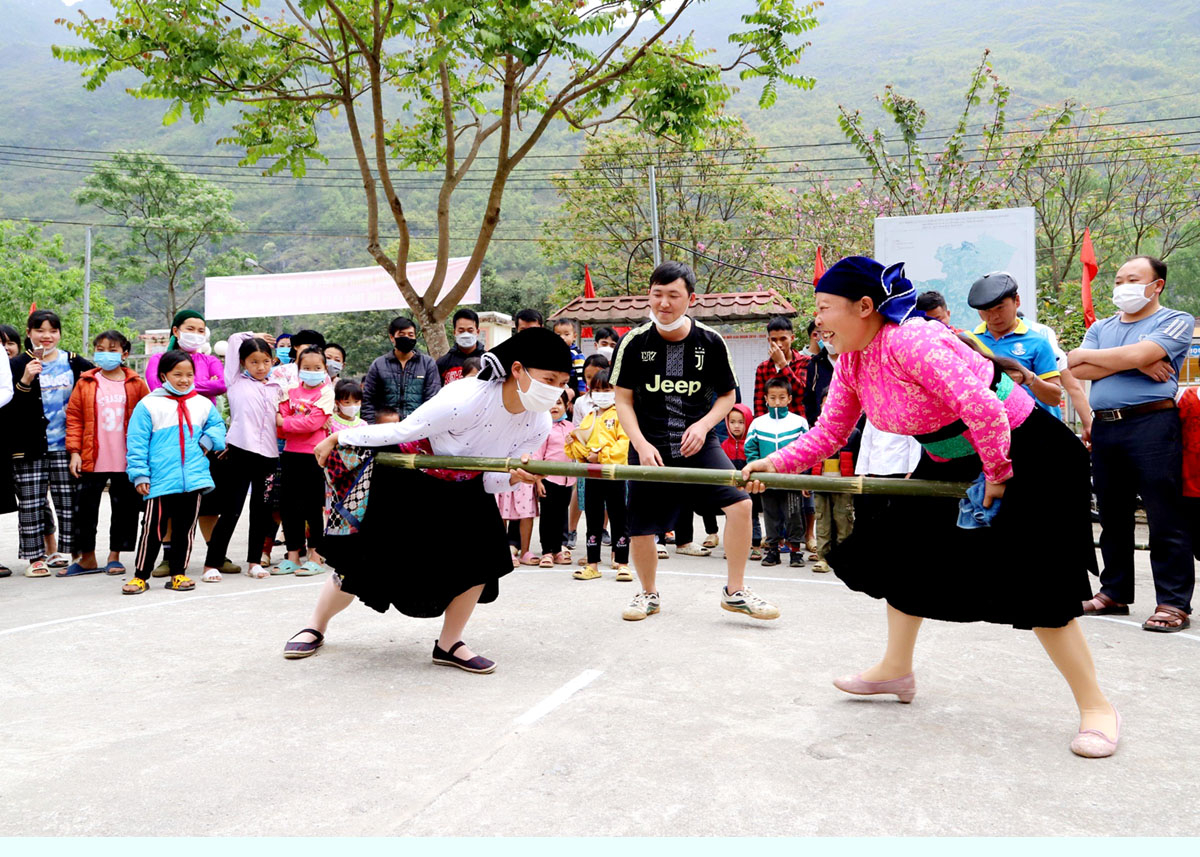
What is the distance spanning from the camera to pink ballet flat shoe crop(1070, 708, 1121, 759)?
3.51 m

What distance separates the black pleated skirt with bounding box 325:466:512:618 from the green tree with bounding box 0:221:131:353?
34.5m

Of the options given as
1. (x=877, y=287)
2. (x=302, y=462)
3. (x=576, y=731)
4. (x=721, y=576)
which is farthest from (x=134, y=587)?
(x=877, y=287)

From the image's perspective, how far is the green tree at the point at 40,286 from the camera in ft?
111

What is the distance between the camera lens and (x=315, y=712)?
406cm

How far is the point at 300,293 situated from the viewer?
894 inches

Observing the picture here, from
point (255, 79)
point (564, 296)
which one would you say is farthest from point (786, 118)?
point (255, 79)

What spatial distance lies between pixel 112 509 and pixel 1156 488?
24.7 ft

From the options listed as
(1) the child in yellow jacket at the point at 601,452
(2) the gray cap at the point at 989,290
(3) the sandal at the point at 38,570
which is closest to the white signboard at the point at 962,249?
(1) the child in yellow jacket at the point at 601,452

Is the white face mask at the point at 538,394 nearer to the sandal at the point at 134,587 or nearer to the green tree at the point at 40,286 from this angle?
the sandal at the point at 134,587

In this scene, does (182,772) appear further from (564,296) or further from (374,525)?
(564,296)

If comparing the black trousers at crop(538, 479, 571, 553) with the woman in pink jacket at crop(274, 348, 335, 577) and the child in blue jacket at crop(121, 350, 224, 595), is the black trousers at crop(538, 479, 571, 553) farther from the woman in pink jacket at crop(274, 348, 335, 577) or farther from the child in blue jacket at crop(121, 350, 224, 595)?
the child in blue jacket at crop(121, 350, 224, 595)

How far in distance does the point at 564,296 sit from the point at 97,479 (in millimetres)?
26718

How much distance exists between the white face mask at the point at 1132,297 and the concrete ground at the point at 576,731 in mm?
1826

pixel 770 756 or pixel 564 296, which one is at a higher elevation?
pixel 564 296
